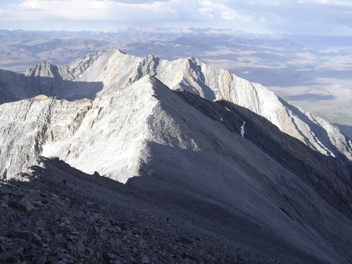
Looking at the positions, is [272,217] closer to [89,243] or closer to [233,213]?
[233,213]

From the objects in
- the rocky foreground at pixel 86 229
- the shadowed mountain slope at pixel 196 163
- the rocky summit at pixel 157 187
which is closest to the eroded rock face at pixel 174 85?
the rocky summit at pixel 157 187

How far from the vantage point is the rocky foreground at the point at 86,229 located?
32.3ft

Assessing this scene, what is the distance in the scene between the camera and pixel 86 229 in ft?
39.8

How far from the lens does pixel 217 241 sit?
1855 centimetres

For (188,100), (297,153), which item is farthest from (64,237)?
(297,153)

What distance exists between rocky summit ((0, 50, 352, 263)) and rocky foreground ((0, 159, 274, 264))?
54 mm

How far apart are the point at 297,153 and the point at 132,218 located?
51.9 metres

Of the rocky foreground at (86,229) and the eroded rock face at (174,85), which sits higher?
the rocky foreground at (86,229)

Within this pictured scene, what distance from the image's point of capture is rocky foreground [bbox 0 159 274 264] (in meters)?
9.86

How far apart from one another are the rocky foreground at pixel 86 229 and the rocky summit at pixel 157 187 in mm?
54

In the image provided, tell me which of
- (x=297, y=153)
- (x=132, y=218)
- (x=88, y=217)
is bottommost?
(x=297, y=153)

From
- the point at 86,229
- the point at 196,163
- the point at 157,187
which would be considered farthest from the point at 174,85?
the point at 86,229

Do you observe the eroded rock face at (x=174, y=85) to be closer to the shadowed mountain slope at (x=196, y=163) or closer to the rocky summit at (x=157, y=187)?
the rocky summit at (x=157, y=187)

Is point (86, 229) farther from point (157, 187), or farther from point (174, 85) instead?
point (174, 85)
